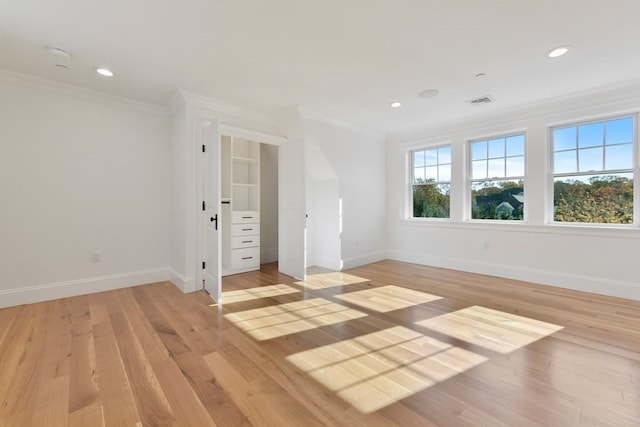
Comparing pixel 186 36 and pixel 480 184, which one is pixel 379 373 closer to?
pixel 186 36

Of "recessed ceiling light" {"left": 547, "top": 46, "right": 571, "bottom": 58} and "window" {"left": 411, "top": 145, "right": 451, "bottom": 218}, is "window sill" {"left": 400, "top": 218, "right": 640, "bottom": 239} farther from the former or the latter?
"recessed ceiling light" {"left": 547, "top": 46, "right": 571, "bottom": 58}

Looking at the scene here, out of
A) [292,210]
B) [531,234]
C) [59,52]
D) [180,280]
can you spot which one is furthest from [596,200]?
[59,52]

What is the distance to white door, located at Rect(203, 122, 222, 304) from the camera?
10.4ft

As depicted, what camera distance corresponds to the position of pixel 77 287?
10.9 feet

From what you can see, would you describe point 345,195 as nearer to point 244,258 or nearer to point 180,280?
point 244,258

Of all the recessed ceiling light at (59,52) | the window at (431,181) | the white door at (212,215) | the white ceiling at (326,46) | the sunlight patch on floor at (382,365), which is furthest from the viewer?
the window at (431,181)

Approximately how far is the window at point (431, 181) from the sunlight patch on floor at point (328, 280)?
202 centimetres

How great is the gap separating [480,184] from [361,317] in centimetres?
324

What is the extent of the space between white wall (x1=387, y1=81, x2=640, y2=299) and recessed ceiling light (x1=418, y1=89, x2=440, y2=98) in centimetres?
137

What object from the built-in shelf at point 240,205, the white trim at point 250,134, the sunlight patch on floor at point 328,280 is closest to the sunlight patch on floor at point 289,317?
the sunlight patch on floor at point 328,280

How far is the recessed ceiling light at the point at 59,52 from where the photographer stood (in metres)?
2.44

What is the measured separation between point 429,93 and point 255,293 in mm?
3338

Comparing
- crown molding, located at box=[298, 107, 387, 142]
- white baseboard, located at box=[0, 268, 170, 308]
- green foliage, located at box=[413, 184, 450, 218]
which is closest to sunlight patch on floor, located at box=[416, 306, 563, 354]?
green foliage, located at box=[413, 184, 450, 218]

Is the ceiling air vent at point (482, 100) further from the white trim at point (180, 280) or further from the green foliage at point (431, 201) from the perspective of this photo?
the white trim at point (180, 280)
